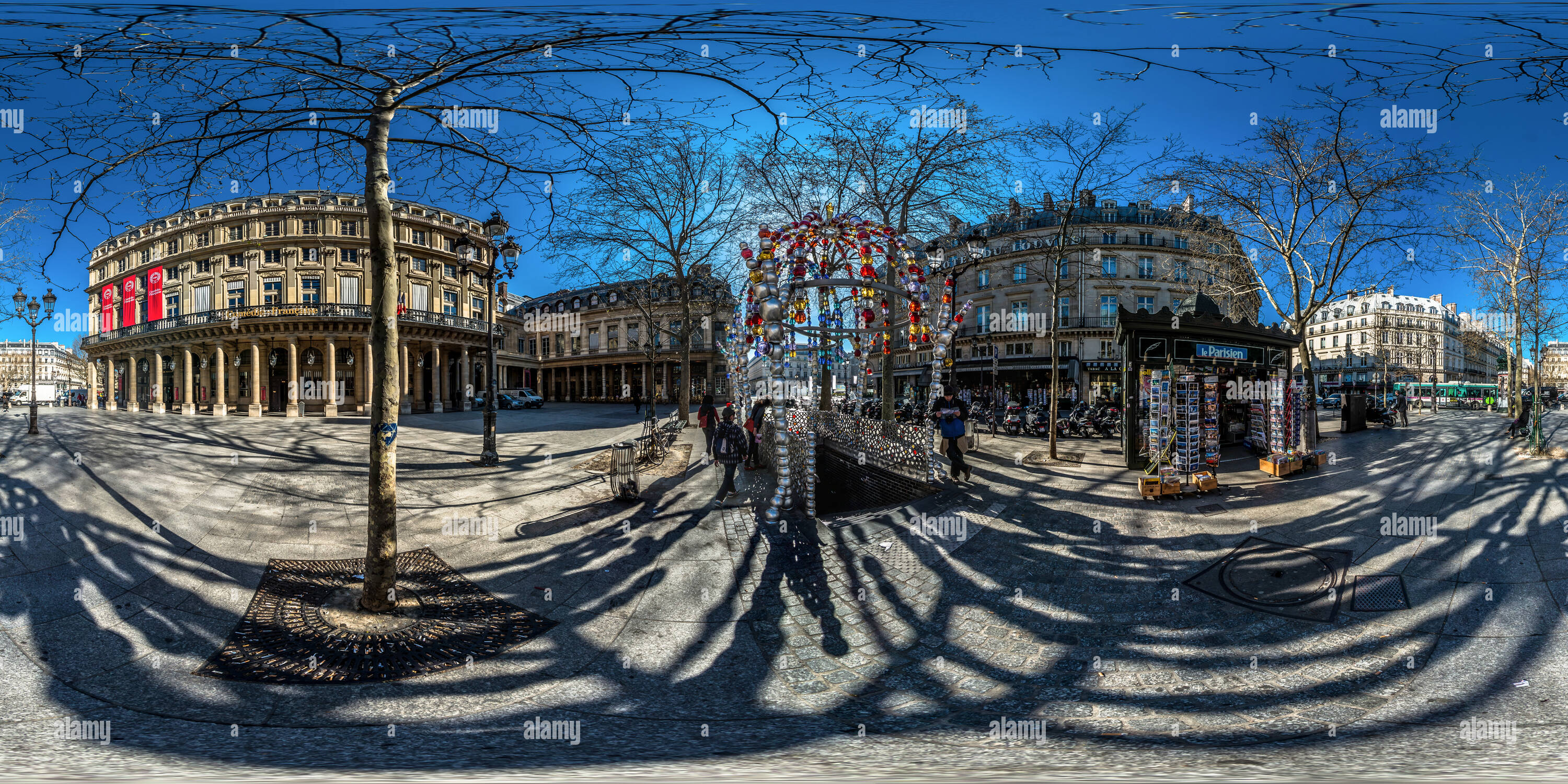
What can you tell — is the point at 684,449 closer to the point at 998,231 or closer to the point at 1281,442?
the point at 1281,442

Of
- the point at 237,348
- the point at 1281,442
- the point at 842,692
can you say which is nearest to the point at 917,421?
the point at 1281,442

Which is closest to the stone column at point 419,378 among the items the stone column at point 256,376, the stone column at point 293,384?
the stone column at point 293,384

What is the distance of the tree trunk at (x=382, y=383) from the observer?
5.09m

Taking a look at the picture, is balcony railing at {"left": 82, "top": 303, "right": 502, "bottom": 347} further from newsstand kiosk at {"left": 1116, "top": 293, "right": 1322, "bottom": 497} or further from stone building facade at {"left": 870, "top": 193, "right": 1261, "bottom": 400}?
stone building facade at {"left": 870, "top": 193, "right": 1261, "bottom": 400}

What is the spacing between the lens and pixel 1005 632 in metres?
4.51

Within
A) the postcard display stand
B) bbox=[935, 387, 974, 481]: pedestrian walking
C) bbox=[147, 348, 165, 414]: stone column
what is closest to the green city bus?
the postcard display stand

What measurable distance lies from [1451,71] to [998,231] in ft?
108

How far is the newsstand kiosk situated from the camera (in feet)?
29.2

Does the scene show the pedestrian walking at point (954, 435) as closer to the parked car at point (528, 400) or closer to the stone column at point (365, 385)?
the stone column at point (365, 385)

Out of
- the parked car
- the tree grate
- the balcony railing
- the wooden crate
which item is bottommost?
the tree grate

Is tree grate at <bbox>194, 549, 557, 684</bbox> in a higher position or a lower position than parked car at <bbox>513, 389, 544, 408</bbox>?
lower

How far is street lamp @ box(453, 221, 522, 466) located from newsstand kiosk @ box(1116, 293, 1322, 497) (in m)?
11.6

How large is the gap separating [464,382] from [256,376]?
8584mm

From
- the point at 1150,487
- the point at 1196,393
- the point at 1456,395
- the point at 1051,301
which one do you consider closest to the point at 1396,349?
the point at 1456,395
